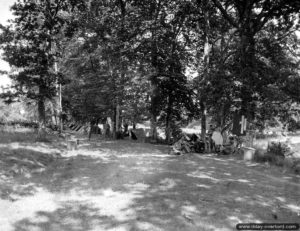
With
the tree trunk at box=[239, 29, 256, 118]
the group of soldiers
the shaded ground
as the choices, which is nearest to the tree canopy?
the tree trunk at box=[239, 29, 256, 118]

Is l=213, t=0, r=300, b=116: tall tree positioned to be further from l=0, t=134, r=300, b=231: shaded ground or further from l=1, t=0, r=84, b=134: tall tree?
l=1, t=0, r=84, b=134: tall tree

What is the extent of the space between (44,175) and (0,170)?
4.24ft

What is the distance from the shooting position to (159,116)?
26.1 m

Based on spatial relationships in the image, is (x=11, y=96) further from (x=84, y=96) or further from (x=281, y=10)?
(x=281, y=10)

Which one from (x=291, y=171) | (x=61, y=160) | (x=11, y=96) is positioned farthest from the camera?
(x=11, y=96)

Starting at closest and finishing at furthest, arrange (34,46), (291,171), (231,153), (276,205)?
(276,205) → (291,171) → (231,153) → (34,46)

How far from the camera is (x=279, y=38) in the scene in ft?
59.8

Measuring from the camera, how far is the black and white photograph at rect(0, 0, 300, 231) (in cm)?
599

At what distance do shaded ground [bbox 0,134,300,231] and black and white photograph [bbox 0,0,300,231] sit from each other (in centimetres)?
4

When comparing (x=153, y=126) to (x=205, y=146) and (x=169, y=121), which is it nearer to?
(x=169, y=121)

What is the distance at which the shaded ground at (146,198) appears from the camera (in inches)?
212

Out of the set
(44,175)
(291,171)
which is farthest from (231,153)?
(44,175)

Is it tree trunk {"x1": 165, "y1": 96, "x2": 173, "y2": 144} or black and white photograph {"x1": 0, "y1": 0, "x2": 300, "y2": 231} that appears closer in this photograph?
black and white photograph {"x1": 0, "y1": 0, "x2": 300, "y2": 231}

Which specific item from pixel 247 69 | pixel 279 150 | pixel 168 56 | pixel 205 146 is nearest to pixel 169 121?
pixel 168 56
